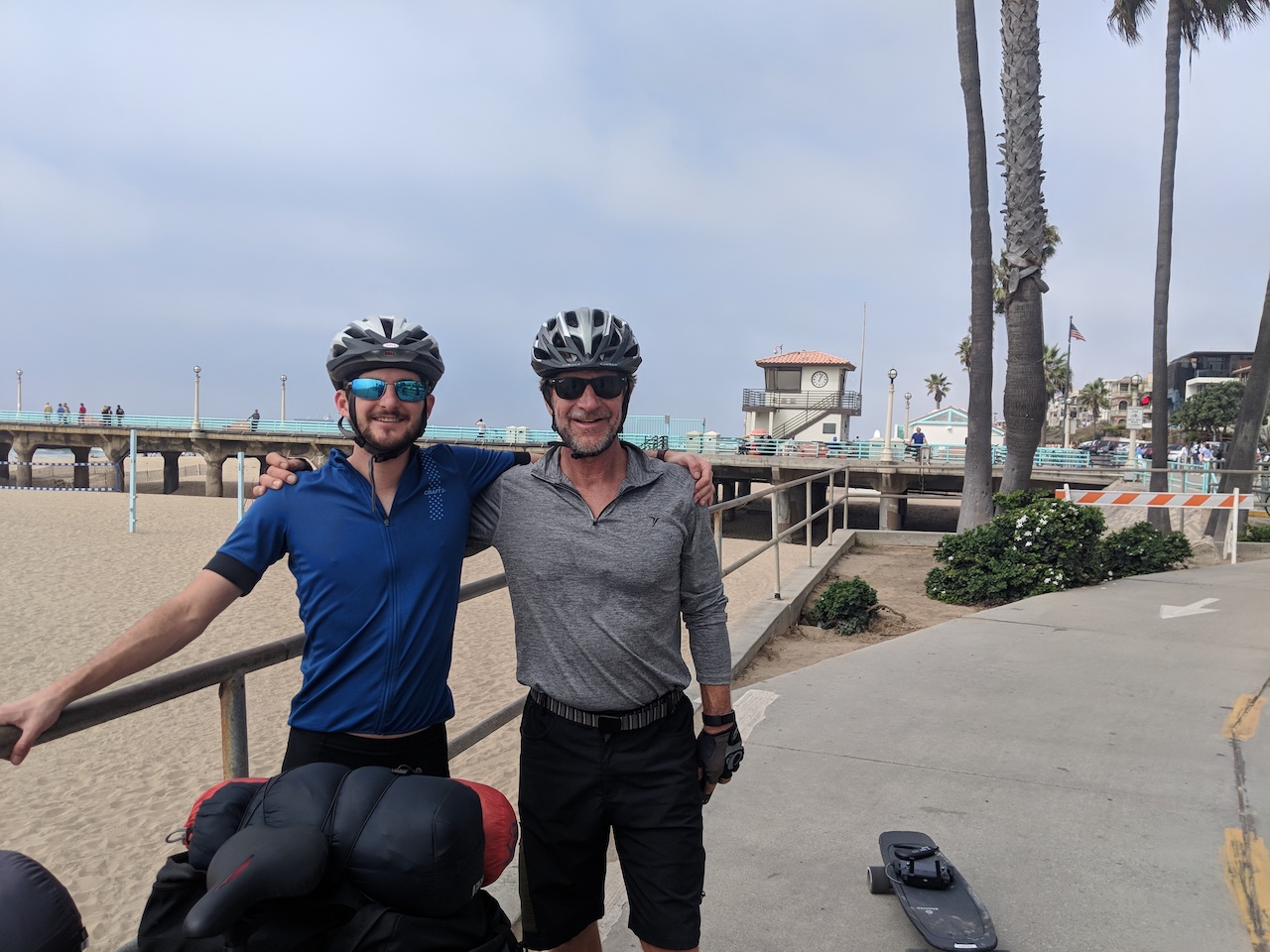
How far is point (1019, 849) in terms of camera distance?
11.5ft

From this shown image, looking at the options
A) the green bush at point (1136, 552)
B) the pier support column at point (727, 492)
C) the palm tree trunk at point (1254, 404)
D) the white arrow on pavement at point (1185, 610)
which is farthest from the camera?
the pier support column at point (727, 492)

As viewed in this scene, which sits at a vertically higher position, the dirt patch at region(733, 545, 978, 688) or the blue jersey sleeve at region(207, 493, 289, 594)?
the blue jersey sleeve at region(207, 493, 289, 594)

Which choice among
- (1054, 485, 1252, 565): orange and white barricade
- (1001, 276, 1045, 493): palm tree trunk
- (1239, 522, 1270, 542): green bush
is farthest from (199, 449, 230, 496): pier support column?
(1239, 522, 1270, 542): green bush

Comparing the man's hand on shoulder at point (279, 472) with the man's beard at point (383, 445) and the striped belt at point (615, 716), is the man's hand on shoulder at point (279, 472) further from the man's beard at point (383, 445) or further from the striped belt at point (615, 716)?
the striped belt at point (615, 716)

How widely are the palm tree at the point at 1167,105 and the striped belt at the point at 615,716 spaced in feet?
60.1

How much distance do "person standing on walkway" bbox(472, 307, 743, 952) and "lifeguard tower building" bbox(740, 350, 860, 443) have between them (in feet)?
163

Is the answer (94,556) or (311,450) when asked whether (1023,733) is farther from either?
(311,450)

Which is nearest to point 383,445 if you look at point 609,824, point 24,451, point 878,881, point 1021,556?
point 609,824

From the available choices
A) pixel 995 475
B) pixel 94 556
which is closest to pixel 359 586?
pixel 94 556

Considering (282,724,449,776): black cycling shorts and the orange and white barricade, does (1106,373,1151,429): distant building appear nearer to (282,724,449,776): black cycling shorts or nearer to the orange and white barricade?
the orange and white barricade

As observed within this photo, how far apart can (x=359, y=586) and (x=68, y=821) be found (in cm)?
675

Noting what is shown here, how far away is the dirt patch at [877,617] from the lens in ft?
22.6

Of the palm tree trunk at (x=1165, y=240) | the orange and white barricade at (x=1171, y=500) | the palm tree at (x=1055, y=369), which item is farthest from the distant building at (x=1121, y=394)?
the orange and white barricade at (x=1171, y=500)

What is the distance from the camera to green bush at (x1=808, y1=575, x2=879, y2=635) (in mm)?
8172
